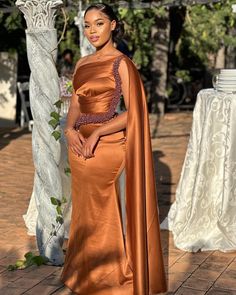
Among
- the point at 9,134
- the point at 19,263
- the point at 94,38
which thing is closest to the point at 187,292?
the point at 19,263

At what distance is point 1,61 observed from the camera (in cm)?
1341

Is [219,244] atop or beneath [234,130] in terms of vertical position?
beneath

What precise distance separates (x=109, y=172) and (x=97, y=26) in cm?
91

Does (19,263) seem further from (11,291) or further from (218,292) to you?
(218,292)

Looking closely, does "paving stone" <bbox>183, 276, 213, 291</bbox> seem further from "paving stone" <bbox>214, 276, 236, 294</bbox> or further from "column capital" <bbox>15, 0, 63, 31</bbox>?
"column capital" <bbox>15, 0, 63, 31</bbox>

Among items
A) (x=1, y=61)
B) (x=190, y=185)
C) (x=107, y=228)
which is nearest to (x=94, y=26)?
(x=107, y=228)

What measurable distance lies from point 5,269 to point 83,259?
829mm

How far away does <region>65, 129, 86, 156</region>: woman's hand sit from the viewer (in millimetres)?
3953

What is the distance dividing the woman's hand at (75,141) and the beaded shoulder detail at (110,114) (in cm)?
7

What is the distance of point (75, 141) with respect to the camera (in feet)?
13.1

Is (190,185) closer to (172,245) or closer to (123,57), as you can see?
(172,245)

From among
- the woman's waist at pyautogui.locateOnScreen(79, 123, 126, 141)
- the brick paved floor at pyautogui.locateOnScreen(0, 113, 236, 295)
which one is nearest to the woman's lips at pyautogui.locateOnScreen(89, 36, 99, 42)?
the woman's waist at pyautogui.locateOnScreen(79, 123, 126, 141)

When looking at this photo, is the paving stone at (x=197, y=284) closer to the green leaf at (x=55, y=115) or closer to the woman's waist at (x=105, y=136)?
the woman's waist at (x=105, y=136)

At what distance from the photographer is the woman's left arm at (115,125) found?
3781 millimetres
